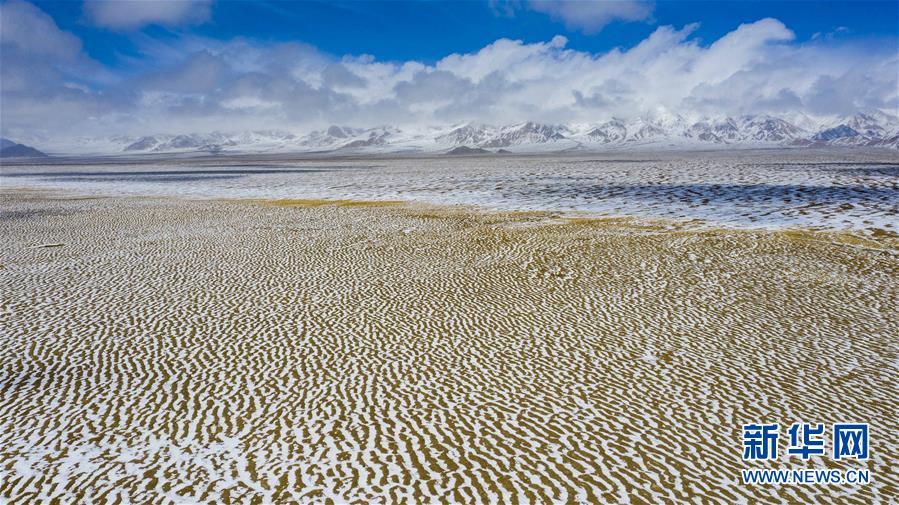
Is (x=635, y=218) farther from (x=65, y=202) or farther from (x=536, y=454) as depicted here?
(x=65, y=202)

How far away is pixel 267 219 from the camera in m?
31.6

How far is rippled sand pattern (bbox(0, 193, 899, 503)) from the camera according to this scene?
7.21 meters

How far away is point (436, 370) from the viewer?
10.7 metres

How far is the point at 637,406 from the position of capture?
912 cm

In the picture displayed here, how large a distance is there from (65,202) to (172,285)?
31.4 metres

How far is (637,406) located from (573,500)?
3.04 m

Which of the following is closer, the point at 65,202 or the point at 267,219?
the point at 267,219

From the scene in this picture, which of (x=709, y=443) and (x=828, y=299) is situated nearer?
(x=709, y=443)

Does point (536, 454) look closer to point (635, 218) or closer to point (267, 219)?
point (635, 218)

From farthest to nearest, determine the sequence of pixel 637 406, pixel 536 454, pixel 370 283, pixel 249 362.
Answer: pixel 370 283
pixel 249 362
pixel 637 406
pixel 536 454

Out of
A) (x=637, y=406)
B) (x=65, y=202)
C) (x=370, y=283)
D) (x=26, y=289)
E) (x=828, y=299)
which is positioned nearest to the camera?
(x=637, y=406)

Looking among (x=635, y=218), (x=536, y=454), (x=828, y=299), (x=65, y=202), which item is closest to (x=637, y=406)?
(x=536, y=454)

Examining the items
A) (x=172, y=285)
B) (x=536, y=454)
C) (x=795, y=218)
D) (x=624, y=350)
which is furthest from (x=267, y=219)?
(x=795, y=218)

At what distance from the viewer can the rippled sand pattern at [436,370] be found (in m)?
7.21
